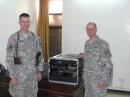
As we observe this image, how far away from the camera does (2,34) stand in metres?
4.05

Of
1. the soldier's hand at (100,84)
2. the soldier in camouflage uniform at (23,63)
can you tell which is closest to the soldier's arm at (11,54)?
the soldier in camouflage uniform at (23,63)

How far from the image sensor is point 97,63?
2660mm

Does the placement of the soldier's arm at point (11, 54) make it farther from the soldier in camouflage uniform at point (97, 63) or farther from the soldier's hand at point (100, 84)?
the soldier's hand at point (100, 84)

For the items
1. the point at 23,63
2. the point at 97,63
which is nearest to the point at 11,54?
the point at 23,63

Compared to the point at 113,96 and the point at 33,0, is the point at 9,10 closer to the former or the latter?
the point at 33,0

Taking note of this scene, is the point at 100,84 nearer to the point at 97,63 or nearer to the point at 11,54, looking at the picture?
the point at 97,63

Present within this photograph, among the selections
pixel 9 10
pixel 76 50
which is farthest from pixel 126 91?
pixel 9 10

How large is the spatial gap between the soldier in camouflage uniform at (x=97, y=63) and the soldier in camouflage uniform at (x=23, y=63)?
2.14 feet

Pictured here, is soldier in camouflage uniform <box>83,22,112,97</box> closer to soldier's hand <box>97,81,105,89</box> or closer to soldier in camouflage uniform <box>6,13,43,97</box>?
soldier's hand <box>97,81,105,89</box>

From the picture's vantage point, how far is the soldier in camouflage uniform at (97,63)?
262cm

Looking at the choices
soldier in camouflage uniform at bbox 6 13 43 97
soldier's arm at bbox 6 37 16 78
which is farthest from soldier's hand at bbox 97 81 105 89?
soldier's arm at bbox 6 37 16 78

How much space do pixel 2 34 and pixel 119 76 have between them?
2.45m

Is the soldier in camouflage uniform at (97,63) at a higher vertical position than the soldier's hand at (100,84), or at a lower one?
higher

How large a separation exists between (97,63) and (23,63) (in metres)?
0.90
